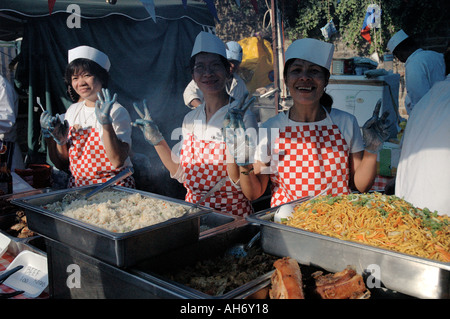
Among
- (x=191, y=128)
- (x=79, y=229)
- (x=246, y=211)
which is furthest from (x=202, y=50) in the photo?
(x=79, y=229)

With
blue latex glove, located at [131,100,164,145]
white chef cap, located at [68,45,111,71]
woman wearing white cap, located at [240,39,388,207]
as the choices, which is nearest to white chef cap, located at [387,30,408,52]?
woman wearing white cap, located at [240,39,388,207]

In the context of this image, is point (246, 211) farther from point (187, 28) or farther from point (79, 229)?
point (187, 28)

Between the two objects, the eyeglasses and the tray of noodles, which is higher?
the eyeglasses

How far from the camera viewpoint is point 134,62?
18.9 ft

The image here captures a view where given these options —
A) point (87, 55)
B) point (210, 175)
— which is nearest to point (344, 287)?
point (210, 175)

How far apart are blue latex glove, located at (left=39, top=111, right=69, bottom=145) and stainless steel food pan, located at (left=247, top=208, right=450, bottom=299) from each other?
213cm

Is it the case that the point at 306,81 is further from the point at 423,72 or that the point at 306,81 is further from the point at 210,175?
the point at 423,72

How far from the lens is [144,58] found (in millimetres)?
5883

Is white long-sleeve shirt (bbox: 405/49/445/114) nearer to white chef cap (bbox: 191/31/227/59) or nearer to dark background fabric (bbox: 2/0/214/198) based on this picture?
dark background fabric (bbox: 2/0/214/198)

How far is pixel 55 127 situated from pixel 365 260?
8.56ft

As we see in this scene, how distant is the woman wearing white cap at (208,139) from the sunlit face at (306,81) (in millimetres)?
417

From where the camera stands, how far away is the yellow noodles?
1.30 metres
